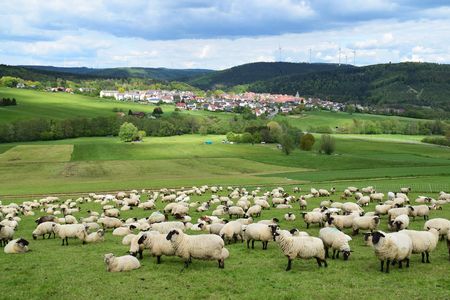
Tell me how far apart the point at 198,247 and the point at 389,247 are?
688 cm

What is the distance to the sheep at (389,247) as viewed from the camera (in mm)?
15164

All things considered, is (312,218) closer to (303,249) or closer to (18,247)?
(303,249)

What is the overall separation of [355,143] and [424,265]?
4272 inches

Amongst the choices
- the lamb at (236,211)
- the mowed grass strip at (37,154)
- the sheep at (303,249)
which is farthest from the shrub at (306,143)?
the sheep at (303,249)

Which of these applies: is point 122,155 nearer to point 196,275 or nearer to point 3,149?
point 3,149

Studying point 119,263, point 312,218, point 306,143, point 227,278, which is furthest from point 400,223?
point 306,143

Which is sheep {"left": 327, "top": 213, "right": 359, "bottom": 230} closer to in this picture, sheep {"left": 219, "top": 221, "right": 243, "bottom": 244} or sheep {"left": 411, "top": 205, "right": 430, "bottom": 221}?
sheep {"left": 411, "top": 205, "right": 430, "bottom": 221}

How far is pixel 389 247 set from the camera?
15.2 meters

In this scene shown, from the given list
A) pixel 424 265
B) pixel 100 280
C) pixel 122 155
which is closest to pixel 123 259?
pixel 100 280

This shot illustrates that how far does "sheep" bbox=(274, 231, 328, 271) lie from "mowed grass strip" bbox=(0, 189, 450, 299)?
1.43 feet

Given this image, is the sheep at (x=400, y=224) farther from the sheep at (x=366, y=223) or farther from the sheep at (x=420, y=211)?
the sheep at (x=420, y=211)

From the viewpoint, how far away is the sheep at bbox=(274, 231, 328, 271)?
15.8 metres

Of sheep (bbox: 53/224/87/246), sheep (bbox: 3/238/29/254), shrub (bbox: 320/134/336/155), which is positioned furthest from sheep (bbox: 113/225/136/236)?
shrub (bbox: 320/134/336/155)

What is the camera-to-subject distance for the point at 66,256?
700 inches
